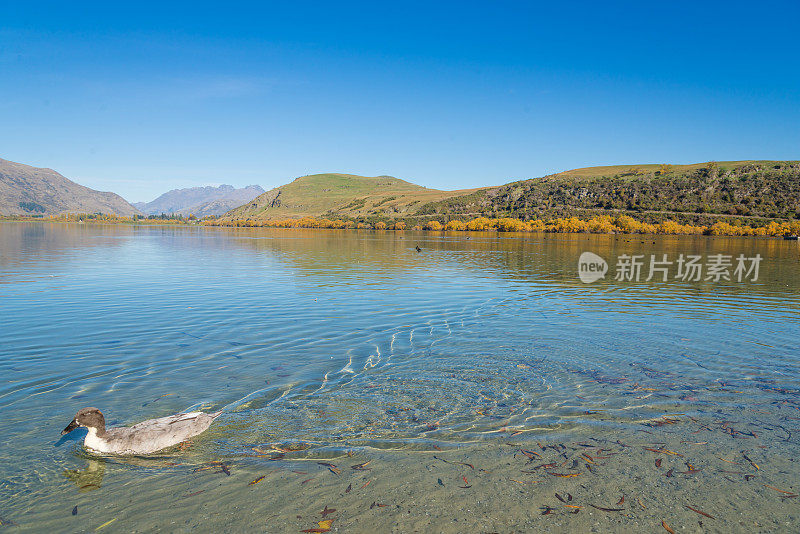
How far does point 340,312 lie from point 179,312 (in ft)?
23.0

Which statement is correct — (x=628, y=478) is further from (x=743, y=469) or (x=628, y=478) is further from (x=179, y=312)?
(x=179, y=312)

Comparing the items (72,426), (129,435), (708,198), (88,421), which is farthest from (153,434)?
(708,198)

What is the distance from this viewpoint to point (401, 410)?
9148 mm

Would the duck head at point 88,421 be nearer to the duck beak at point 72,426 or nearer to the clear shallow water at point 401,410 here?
the duck beak at point 72,426

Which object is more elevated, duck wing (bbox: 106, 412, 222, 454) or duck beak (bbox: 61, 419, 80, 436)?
duck beak (bbox: 61, 419, 80, 436)

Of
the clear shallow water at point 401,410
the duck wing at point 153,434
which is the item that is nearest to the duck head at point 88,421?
the duck wing at point 153,434

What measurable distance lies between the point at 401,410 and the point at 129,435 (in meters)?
4.91

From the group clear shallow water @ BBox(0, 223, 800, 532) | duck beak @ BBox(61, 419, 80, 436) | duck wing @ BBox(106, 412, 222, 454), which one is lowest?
clear shallow water @ BBox(0, 223, 800, 532)

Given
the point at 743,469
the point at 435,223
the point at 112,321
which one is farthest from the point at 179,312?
the point at 435,223

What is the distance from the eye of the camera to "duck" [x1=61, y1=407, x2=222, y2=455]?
7379 millimetres

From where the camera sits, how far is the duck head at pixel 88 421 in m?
7.42

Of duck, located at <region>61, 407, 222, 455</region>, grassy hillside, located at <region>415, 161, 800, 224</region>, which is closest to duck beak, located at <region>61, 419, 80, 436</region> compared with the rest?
duck, located at <region>61, 407, 222, 455</region>

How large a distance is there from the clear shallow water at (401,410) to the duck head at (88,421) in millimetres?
474

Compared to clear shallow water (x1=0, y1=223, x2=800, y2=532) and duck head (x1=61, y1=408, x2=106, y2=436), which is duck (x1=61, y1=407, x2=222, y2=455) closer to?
duck head (x1=61, y1=408, x2=106, y2=436)
